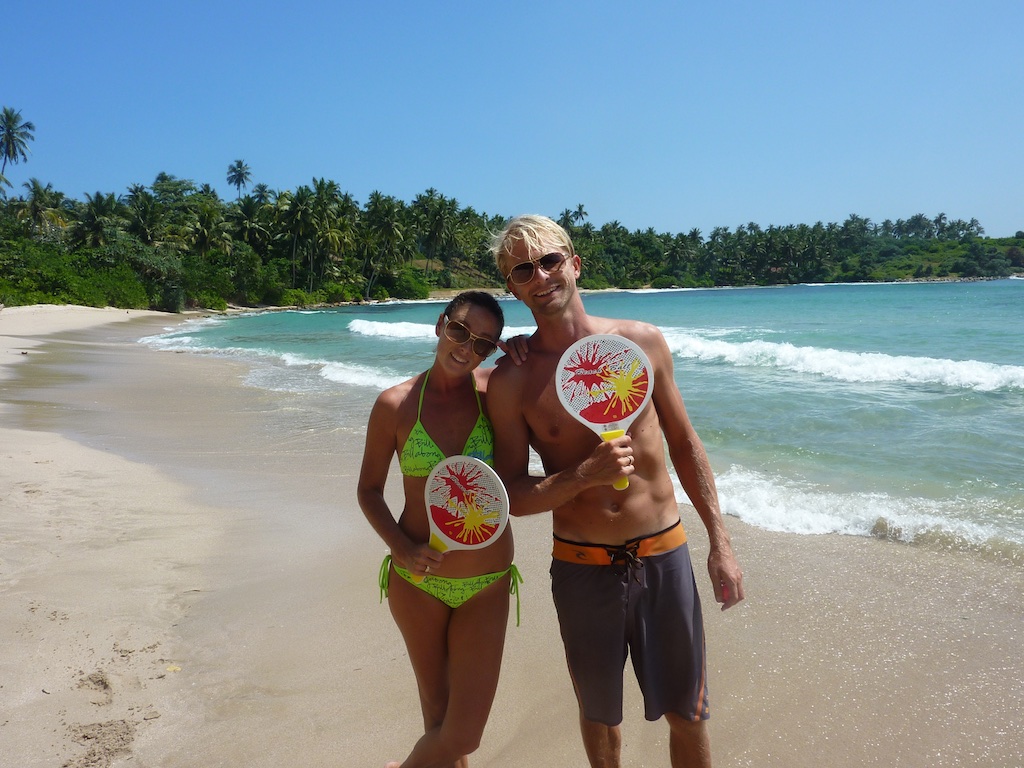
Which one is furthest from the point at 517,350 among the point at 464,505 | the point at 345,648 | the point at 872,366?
the point at 872,366

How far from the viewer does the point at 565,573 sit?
8.12 feet

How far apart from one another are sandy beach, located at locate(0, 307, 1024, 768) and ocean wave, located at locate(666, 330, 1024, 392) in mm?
9435

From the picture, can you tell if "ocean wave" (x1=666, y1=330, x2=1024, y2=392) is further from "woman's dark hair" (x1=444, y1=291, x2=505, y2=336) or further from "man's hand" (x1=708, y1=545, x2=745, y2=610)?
"woman's dark hair" (x1=444, y1=291, x2=505, y2=336)

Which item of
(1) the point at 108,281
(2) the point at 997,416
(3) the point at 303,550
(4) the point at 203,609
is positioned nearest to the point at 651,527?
(4) the point at 203,609

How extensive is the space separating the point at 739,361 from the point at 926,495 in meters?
11.9

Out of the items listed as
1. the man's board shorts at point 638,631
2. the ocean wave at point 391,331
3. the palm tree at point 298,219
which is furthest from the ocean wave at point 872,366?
the palm tree at point 298,219

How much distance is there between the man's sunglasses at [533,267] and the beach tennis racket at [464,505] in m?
0.64

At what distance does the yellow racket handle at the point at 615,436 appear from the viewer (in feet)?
7.44

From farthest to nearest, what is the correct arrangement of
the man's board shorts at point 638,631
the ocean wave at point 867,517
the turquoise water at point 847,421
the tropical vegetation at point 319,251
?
the tropical vegetation at point 319,251, the turquoise water at point 847,421, the ocean wave at point 867,517, the man's board shorts at point 638,631

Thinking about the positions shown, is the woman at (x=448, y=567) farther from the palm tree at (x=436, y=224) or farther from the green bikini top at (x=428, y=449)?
the palm tree at (x=436, y=224)

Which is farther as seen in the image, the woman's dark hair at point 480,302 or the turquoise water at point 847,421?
the turquoise water at point 847,421

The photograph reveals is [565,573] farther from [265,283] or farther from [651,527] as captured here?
[265,283]

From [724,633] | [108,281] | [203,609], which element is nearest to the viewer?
[724,633]

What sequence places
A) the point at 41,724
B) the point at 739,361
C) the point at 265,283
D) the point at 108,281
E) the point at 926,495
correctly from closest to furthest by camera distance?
the point at 41,724, the point at 926,495, the point at 739,361, the point at 108,281, the point at 265,283
